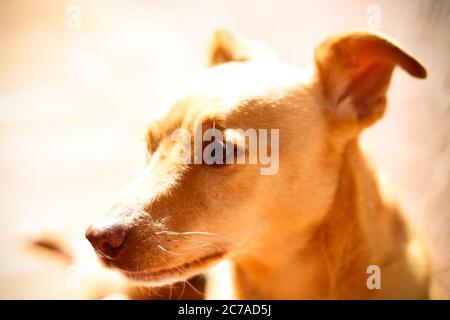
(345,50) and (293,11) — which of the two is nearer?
(345,50)

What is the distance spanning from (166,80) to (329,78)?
230 centimetres

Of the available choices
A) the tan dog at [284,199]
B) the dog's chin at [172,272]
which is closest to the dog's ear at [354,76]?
the tan dog at [284,199]

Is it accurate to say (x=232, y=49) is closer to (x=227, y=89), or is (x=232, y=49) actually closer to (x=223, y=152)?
(x=227, y=89)

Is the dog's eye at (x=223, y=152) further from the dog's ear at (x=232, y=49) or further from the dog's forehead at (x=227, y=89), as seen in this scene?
the dog's ear at (x=232, y=49)

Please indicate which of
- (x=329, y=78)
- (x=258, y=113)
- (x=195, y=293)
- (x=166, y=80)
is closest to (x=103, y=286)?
(x=195, y=293)

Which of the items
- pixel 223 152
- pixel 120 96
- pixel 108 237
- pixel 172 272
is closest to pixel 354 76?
pixel 223 152

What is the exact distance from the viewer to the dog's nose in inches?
74.9

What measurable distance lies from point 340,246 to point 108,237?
956mm

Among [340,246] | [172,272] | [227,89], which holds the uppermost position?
[227,89]

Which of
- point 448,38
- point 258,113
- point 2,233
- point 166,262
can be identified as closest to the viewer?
point 166,262

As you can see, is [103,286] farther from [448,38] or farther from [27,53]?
[27,53]

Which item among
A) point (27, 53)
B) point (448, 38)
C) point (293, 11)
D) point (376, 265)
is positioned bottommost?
point (376, 265)

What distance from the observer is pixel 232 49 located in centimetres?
285
